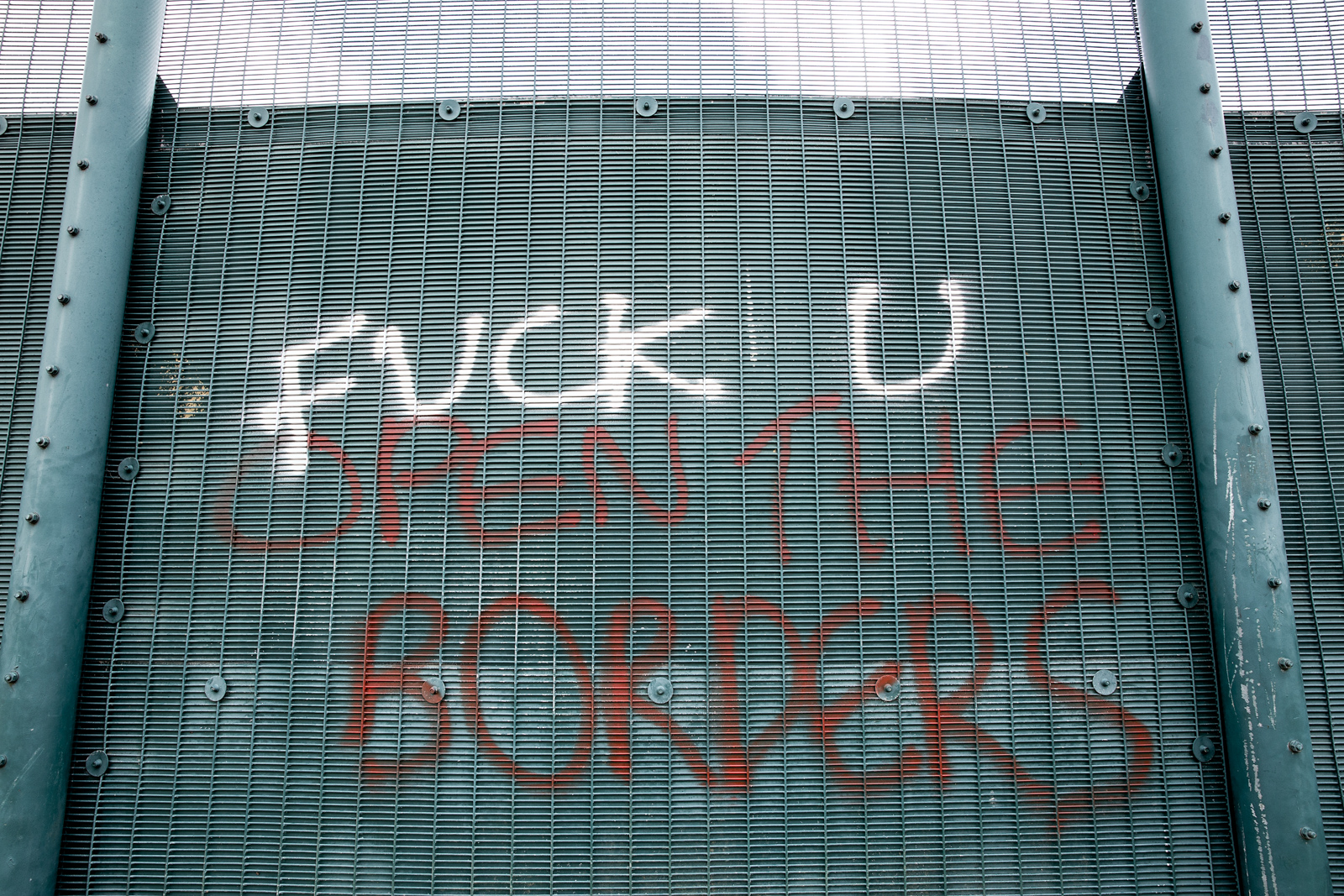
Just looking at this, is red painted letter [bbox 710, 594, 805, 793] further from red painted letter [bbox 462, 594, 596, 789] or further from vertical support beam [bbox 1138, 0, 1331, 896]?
vertical support beam [bbox 1138, 0, 1331, 896]

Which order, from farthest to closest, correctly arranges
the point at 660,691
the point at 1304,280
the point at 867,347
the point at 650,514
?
the point at 1304,280 < the point at 867,347 < the point at 650,514 < the point at 660,691

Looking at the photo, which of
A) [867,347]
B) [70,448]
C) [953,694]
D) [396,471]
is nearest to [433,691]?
[396,471]

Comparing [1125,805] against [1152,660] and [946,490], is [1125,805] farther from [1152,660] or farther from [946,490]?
[946,490]

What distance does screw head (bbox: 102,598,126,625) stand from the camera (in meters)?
2.46

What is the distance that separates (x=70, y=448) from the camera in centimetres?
244

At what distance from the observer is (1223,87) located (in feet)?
9.28

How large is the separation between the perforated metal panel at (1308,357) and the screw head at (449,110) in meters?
3.39

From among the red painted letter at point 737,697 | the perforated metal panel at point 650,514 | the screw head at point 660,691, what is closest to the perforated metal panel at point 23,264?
the perforated metal panel at point 650,514

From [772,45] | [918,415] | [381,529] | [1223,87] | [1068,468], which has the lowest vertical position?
[381,529]

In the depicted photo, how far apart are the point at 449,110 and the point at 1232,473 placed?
11.5ft

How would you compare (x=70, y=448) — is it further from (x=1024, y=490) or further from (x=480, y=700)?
(x=1024, y=490)

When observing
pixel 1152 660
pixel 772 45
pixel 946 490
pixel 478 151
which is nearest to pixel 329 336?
pixel 478 151

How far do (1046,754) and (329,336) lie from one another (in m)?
3.26

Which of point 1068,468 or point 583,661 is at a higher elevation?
point 1068,468
